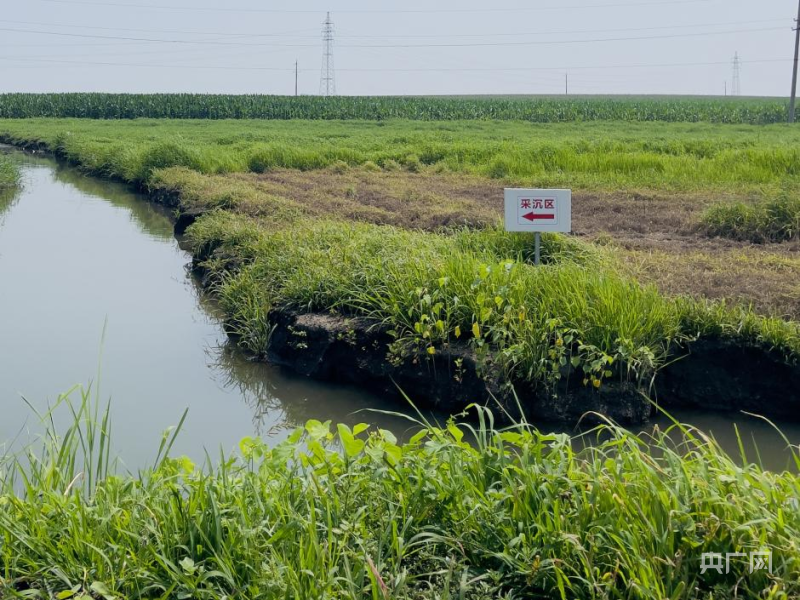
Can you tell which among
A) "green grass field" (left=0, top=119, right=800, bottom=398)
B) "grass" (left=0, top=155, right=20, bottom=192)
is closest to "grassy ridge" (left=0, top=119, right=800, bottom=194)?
"green grass field" (left=0, top=119, right=800, bottom=398)

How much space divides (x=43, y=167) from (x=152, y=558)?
73.8 feet

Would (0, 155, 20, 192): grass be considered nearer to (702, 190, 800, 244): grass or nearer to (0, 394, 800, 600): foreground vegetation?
(702, 190, 800, 244): grass

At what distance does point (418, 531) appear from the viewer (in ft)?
9.54

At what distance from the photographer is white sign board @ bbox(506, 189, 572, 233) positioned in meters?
6.21

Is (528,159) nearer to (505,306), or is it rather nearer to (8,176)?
(8,176)

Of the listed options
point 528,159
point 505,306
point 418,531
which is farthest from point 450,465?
point 528,159

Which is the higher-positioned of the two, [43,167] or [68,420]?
[43,167]

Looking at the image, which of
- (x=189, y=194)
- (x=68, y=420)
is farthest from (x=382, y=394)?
(x=189, y=194)

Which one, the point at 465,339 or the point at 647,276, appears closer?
the point at 465,339

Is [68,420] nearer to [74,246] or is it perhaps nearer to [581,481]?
[581,481]

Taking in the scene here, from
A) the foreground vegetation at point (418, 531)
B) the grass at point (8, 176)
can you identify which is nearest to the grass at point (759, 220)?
the foreground vegetation at point (418, 531)

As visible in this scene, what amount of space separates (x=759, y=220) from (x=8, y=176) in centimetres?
1420

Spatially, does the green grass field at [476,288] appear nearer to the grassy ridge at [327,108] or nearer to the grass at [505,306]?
the grass at [505,306]

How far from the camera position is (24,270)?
32.8 ft
